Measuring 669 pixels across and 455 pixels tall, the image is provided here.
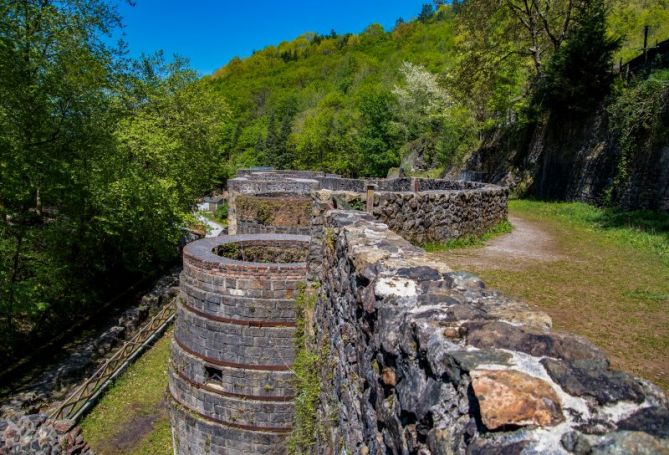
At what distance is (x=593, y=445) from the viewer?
1377 mm

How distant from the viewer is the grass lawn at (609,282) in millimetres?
5148

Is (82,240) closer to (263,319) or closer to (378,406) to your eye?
(263,319)

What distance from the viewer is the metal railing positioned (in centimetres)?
1055

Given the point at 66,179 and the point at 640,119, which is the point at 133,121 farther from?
the point at 640,119

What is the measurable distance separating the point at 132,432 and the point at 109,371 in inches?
108

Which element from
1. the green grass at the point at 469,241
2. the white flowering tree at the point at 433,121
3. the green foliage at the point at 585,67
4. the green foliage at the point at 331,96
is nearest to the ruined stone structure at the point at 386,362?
the green grass at the point at 469,241

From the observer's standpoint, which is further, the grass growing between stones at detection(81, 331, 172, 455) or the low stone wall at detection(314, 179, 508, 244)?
the grass growing between stones at detection(81, 331, 172, 455)

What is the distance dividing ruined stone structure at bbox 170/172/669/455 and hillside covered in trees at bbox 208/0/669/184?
41.2 ft

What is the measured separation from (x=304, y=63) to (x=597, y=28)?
395 feet

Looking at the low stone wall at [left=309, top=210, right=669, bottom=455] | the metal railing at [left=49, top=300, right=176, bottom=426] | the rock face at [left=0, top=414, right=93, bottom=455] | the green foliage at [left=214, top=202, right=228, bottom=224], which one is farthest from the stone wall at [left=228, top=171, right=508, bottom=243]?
the green foliage at [left=214, top=202, right=228, bottom=224]

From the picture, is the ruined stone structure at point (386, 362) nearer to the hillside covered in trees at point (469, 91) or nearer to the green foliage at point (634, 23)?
the hillside covered in trees at point (469, 91)

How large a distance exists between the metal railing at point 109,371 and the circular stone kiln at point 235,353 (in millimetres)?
2284

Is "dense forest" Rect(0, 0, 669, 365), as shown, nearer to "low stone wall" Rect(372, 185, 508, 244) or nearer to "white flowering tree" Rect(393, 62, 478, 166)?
"white flowering tree" Rect(393, 62, 478, 166)

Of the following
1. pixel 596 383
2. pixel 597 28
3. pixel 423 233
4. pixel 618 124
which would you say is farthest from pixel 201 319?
pixel 597 28
